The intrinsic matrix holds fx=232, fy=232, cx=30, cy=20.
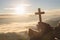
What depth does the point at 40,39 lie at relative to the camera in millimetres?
32312

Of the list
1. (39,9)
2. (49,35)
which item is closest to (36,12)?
(39,9)

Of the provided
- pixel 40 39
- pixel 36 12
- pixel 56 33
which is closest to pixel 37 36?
pixel 40 39

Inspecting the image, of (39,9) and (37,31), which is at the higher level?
(39,9)

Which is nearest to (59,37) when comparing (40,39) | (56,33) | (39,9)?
→ (56,33)

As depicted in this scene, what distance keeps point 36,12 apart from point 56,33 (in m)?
6.48

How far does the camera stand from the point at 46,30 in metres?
32.3

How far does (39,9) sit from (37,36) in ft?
18.6

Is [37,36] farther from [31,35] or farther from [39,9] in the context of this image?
[39,9]

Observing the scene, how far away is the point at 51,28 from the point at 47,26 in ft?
2.06

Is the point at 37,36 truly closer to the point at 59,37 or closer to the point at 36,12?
the point at 59,37

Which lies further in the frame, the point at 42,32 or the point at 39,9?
the point at 39,9

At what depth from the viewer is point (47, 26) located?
32.6m

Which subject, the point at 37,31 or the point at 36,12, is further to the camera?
the point at 36,12

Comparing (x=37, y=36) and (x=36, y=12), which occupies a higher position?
(x=36, y=12)
